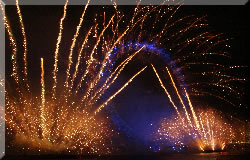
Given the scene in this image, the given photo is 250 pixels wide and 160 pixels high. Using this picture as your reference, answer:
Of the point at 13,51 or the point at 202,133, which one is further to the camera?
the point at 13,51

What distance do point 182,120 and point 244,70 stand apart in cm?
199

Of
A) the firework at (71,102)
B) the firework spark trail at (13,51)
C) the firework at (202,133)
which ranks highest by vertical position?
the firework spark trail at (13,51)

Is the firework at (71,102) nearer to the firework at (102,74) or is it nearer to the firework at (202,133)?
the firework at (102,74)

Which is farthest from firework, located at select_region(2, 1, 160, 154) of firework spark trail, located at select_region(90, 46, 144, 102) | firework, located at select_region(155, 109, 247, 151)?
firework, located at select_region(155, 109, 247, 151)

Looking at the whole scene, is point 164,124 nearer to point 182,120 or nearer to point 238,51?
point 182,120

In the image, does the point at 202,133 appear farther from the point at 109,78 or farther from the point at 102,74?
the point at 102,74

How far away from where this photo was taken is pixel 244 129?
23.1ft

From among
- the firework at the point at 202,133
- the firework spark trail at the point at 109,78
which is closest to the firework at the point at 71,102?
the firework spark trail at the point at 109,78

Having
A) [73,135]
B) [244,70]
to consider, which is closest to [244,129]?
[244,70]

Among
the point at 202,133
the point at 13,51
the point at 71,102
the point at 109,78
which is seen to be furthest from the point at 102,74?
the point at 202,133

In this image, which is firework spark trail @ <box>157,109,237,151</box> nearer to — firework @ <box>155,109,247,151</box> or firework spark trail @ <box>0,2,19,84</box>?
firework @ <box>155,109,247,151</box>

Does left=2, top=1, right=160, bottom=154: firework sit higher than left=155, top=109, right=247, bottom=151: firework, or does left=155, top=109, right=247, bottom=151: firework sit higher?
left=2, top=1, right=160, bottom=154: firework

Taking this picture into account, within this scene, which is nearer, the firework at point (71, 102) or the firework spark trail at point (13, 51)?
the firework at point (71, 102)

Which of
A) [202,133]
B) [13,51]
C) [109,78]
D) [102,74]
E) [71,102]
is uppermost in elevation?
[13,51]
